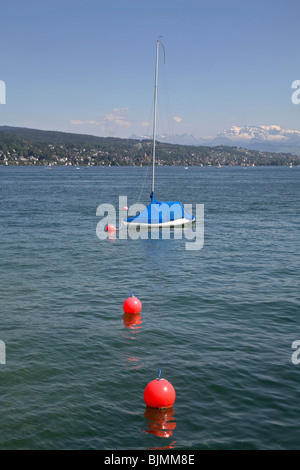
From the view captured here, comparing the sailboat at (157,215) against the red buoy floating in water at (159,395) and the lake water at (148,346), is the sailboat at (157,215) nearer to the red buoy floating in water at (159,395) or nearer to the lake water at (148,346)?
the lake water at (148,346)

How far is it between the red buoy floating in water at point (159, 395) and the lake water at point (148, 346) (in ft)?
1.03

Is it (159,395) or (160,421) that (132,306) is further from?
(160,421)

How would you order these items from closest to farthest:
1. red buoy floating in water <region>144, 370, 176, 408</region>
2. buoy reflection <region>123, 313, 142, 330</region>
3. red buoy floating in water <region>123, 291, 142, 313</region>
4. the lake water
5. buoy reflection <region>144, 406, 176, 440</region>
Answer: buoy reflection <region>144, 406, 176, 440</region> → the lake water → red buoy floating in water <region>144, 370, 176, 408</region> → buoy reflection <region>123, 313, 142, 330</region> → red buoy floating in water <region>123, 291, 142, 313</region>

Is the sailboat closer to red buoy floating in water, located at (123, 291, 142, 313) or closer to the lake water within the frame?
the lake water

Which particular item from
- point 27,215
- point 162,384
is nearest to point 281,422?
point 162,384

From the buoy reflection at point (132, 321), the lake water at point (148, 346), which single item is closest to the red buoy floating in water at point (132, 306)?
the buoy reflection at point (132, 321)

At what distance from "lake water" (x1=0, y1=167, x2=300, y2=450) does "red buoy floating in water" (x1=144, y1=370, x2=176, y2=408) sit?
315mm

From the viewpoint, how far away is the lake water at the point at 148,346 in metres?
14.1

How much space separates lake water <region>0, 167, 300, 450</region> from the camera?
1406cm

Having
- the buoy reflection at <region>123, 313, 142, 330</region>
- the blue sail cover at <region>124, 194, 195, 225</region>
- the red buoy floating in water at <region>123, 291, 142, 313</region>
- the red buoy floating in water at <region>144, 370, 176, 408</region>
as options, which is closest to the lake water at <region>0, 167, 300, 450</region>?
the buoy reflection at <region>123, 313, 142, 330</region>

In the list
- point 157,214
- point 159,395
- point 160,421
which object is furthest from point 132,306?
point 157,214

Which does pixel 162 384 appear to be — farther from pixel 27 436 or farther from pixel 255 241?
pixel 255 241

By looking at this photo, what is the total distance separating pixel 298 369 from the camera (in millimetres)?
17859

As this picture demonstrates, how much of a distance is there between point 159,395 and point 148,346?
532cm
